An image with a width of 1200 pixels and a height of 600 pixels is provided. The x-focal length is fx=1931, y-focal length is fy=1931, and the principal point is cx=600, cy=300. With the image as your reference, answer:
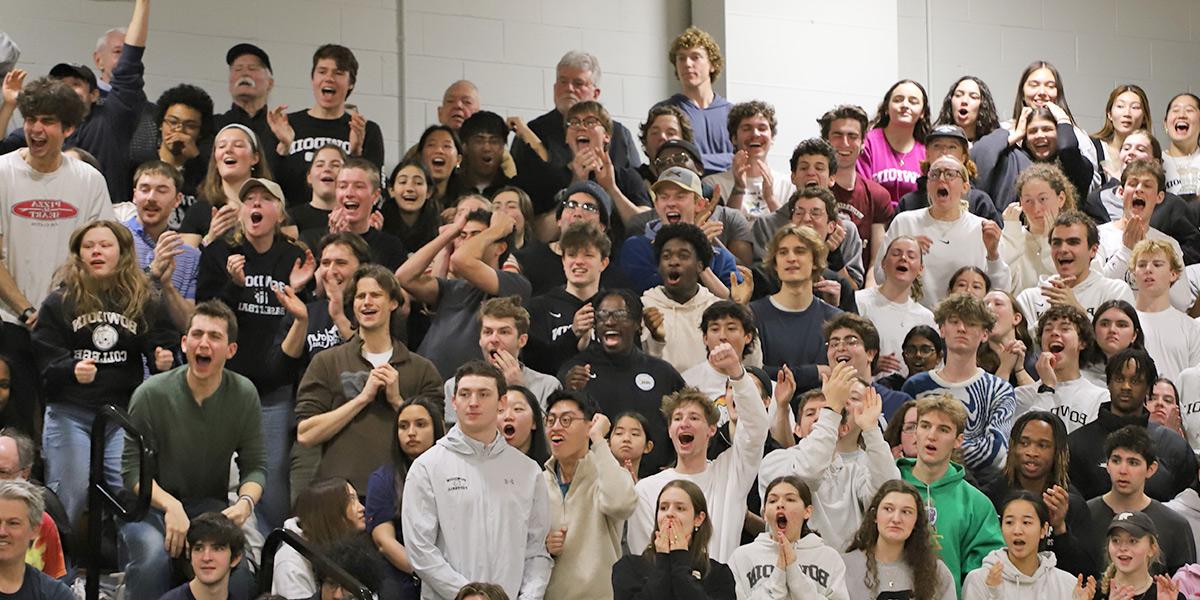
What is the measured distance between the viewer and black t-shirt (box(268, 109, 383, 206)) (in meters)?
9.94

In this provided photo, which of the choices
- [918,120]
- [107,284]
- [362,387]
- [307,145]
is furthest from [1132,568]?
[307,145]

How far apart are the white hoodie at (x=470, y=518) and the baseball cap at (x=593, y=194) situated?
2.32 meters

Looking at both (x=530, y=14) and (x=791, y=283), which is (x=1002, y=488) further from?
(x=530, y=14)

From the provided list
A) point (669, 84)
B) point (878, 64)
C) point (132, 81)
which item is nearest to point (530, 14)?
point (669, 84)

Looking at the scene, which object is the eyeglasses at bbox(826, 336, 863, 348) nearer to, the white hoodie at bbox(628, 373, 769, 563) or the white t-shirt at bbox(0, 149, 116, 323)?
the white hoodie at bbox(628, 373, 769, 563)

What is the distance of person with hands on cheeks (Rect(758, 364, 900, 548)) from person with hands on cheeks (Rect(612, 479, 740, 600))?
584 millimetres

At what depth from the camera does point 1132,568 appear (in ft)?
25.8

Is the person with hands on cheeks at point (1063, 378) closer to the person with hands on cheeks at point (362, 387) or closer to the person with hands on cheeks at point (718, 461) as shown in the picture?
the person with hands on cheeks at point (718, 461)

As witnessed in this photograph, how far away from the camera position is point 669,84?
43.5 ft

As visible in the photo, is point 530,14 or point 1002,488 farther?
point 530,14

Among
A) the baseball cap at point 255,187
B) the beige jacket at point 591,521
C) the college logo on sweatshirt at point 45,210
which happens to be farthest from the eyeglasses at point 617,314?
the college logo on sweatshirt at point 45,210

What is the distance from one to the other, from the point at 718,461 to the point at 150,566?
2272 millimetres

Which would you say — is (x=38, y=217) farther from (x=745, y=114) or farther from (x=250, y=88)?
(x=745, y=114)

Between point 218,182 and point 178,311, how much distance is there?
1.25 metres
